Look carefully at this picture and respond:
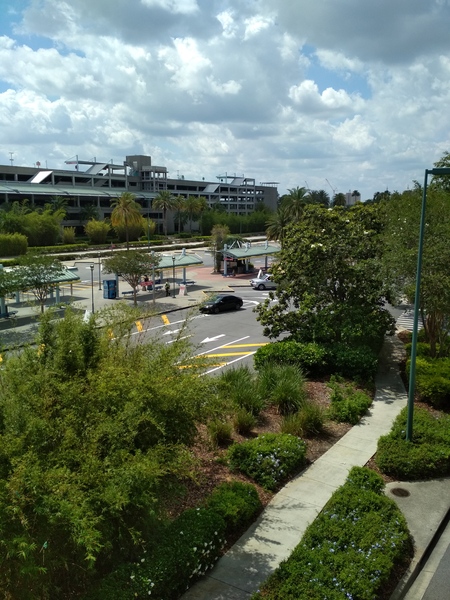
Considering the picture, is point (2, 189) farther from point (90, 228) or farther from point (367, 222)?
point (367, 222)

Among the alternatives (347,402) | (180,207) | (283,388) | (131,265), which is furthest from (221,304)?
(180,207)

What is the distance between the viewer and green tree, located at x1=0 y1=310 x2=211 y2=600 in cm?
616

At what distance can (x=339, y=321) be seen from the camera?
Result: 1983 cm

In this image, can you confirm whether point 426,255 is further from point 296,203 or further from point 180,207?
point 180,207

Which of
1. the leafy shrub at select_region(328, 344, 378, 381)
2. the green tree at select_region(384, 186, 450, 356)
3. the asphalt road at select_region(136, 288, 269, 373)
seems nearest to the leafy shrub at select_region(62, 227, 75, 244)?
the asphalt road at select_region(136, 288, 269, 373)

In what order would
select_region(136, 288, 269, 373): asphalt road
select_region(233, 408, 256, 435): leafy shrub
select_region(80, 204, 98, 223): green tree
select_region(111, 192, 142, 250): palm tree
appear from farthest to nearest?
1. select_region(80, 204, 98, 223): green tree
2. select_region(111, 192, 142, 250): palm tree
3. select_region(136, 288, 269, 373): asphalt road
4. select_region(233, 408, 256, 435): leafy shrub

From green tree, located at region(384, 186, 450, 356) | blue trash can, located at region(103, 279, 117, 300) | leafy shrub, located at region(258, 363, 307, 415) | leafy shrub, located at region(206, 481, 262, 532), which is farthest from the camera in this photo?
blue trash can, located at region(103, 279, 117, 300)

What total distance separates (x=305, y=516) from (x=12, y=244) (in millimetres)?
60811

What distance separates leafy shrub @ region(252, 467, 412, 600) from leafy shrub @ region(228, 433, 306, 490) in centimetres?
150

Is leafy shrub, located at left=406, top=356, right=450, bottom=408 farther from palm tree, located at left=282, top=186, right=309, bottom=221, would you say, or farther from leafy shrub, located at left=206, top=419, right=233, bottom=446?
palm tree, located at left=282, top=186, right=309, bottom=221

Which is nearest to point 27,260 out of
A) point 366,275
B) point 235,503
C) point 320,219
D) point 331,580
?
point 320,219

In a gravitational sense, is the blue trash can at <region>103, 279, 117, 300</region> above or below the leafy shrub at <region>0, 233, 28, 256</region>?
below

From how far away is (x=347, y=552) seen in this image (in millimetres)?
8508

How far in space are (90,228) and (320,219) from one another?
209 ft
